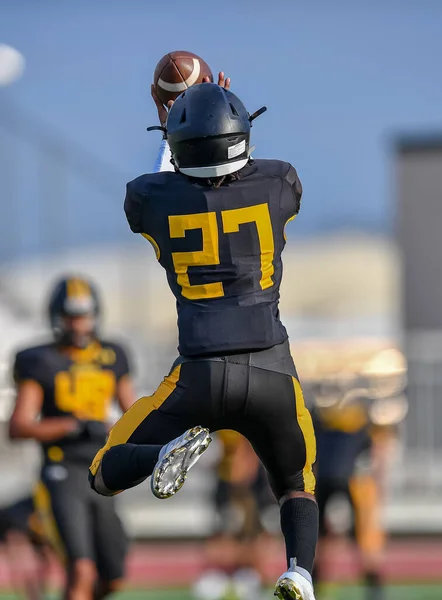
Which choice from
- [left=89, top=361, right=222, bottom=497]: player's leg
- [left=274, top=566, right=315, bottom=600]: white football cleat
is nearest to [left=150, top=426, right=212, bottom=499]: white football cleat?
[left=89, top=361, right=222, bottom=497]: player's leg

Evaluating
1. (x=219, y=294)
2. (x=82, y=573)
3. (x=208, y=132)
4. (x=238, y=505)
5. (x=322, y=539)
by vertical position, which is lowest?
(x=238, y=505)

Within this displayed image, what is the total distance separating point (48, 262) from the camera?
Answer: 2389 centimetres

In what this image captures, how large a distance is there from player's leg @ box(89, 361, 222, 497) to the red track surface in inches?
230

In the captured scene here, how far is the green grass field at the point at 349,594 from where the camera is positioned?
35.3 ft

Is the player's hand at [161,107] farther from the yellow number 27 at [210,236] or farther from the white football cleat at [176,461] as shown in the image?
the white football cleat at [176,461]

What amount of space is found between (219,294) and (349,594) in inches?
262

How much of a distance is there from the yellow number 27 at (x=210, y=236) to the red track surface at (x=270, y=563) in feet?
19.9

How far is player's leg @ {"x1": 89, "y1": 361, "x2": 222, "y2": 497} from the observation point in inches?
189

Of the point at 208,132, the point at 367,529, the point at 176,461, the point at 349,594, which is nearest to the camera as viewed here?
the point at 176,461

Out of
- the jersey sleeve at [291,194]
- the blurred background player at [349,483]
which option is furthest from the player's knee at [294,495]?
the blurred background player at [349,483]

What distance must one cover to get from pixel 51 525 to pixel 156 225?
10.3ft

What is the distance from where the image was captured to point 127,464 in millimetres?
5016

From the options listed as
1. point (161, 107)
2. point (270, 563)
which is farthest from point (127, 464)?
point (270, 563)

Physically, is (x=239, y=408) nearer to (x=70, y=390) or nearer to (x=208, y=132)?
(x=208, y=132)
